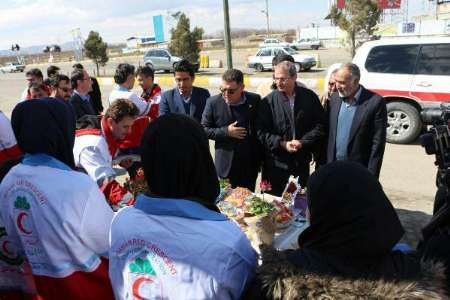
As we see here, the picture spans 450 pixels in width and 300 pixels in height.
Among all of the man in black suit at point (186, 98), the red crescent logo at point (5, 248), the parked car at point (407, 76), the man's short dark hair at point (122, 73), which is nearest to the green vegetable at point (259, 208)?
the red crescent logo at point (5, 248)

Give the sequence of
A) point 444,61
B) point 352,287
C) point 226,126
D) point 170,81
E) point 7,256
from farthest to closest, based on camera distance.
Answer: point 170,81 → point 444,61 → point 226,126 → point 7,256 → point 352,287

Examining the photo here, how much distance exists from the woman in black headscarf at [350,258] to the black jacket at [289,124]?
253cm

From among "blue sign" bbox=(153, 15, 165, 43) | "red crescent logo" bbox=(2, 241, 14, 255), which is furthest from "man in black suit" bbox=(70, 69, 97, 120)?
"blue sign" bbox=(153, 15, 165, 43)

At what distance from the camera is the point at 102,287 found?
1.92 metres

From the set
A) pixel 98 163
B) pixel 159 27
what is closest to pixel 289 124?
pixel 98 163

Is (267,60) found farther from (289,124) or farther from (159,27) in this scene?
(159,27)

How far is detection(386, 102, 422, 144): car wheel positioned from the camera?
753 centimetres

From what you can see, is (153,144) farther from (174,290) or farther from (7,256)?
(7,256)

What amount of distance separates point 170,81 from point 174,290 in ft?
62.7

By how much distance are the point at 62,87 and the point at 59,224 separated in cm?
410

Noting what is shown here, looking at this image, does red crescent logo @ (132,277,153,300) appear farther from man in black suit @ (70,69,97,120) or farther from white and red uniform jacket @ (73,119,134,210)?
man in black suit @ (70,69,97,120)

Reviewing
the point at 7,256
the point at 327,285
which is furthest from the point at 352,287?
the point at 7,256

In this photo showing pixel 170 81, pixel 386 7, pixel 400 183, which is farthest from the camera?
pixel 386 7

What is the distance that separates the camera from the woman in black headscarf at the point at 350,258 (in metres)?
1.30
